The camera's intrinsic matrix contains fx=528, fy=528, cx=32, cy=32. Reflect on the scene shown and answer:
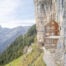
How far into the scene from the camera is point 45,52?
1153 cm

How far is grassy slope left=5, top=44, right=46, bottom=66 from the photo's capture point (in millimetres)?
12313

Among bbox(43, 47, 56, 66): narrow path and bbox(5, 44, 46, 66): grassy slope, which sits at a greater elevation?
bbox(43, 47, 56, 66): narrow path

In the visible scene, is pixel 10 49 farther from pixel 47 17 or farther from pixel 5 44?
pixel 47 17

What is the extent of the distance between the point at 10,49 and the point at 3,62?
55 cm

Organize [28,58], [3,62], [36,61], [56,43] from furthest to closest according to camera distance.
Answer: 1. [3,62]
2. [28,58]
3. [36,61]
4. [56,43]

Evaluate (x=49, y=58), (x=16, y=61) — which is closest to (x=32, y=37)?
(x=16, y=61)

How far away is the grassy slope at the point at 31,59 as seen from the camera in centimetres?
1231

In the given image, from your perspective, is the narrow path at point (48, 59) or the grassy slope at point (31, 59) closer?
the narrow path at point (48, 59)

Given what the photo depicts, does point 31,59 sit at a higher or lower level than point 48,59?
lower

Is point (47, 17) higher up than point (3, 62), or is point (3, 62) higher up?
point (47, 17)

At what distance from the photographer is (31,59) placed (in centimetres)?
1281

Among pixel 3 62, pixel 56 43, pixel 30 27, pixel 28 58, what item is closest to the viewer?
pixel 56 43

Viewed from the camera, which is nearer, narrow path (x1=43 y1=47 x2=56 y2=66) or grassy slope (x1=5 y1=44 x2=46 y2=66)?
narrow path (x1=43 y1=47 x2=56 y2=66)

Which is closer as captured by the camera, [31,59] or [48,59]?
[48,59]
